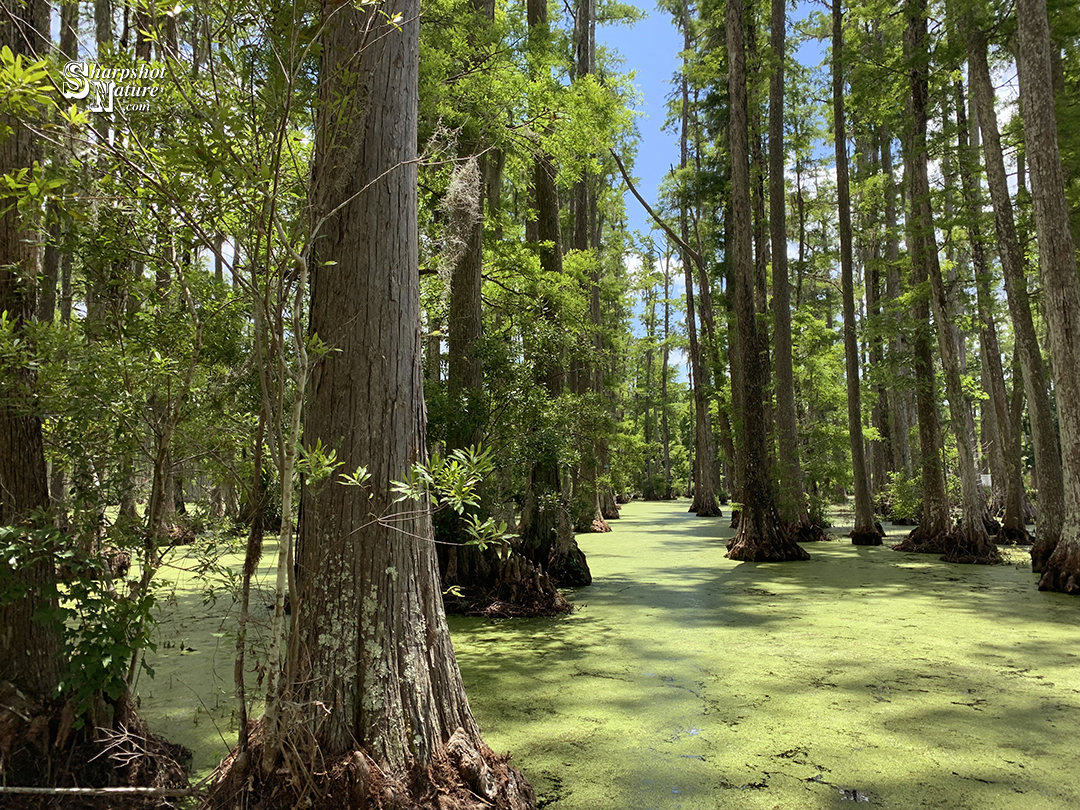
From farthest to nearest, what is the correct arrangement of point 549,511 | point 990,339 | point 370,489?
point 990,339, point 549,511, point 370,489

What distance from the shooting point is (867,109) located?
37.4 feet

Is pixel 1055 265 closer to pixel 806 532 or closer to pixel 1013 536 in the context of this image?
pixel 1013 536

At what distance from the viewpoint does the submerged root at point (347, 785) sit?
6.48ft

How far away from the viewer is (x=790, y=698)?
360 cm

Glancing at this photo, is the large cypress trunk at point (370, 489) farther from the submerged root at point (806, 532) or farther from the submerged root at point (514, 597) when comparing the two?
the submerged root at point (806, 532)

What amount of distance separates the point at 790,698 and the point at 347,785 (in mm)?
2477

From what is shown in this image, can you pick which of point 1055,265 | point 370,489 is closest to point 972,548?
point 1055,265

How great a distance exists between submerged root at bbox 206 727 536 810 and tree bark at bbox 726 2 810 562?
837 centimetres

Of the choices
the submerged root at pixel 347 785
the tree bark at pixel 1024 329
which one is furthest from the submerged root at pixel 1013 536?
the submerged root at pixel 347 785

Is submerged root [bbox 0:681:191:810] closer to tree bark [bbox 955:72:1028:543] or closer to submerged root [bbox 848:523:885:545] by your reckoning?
tree bark [bbox 955:72:1028:543]

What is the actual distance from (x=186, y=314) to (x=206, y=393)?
1.17 ft

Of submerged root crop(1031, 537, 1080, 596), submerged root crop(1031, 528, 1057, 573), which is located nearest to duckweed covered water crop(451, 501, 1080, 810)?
submerged root crop(1031, 537, 1080, 596)

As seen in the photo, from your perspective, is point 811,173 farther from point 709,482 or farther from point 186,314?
point 186,314

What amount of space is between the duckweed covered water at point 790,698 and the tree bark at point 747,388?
2.86 m
